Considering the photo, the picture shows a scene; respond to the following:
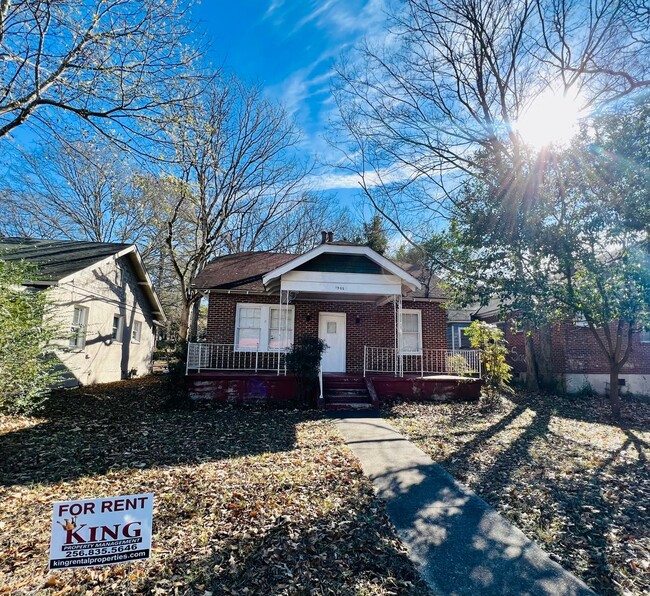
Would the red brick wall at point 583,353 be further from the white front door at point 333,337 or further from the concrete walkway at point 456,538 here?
the concrete walkway at point 456,538

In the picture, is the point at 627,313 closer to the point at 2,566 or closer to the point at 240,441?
the point at 240,441

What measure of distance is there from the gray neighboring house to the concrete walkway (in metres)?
8.35

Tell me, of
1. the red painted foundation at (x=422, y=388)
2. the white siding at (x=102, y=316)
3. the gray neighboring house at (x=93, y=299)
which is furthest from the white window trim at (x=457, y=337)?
the white siding at (x=102, y=316)

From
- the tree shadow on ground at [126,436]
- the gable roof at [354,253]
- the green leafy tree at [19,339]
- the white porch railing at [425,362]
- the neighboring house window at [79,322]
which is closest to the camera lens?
the tree shadow on ground at [126,436]

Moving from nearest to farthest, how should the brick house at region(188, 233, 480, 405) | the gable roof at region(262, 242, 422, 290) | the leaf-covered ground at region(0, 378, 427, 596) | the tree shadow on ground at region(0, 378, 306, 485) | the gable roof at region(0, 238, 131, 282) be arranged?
the leaf-covered ground at region(0, 378, 427, 596) → the tree shadow on ground at region(0, 378, 306, 485) → the gable roof at region(262, 242, 422, 290) → the brick house at region(188, 233, 480, 405) → the gable roof at region(0, 238, 131, 282)

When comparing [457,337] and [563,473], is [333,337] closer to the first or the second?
[563,473]

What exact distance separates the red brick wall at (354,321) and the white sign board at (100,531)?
10790 mm

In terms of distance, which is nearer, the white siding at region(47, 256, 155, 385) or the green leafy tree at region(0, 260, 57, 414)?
the green leafy tree at region(0, 260, 57, 414)

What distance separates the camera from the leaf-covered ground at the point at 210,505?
2.98m

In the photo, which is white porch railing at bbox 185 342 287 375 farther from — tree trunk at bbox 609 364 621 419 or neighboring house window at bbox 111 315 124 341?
tree trunk at bbox 609 364 621 419

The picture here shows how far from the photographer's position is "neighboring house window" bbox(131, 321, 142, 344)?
17672mm

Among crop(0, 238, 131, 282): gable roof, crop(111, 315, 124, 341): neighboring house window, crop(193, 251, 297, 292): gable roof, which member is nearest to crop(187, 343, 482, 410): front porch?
crop(193, 251, 297, 292): gable roof

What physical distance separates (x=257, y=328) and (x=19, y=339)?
6.95 metres

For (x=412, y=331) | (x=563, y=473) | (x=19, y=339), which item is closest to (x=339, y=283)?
(x=412, y=331)
